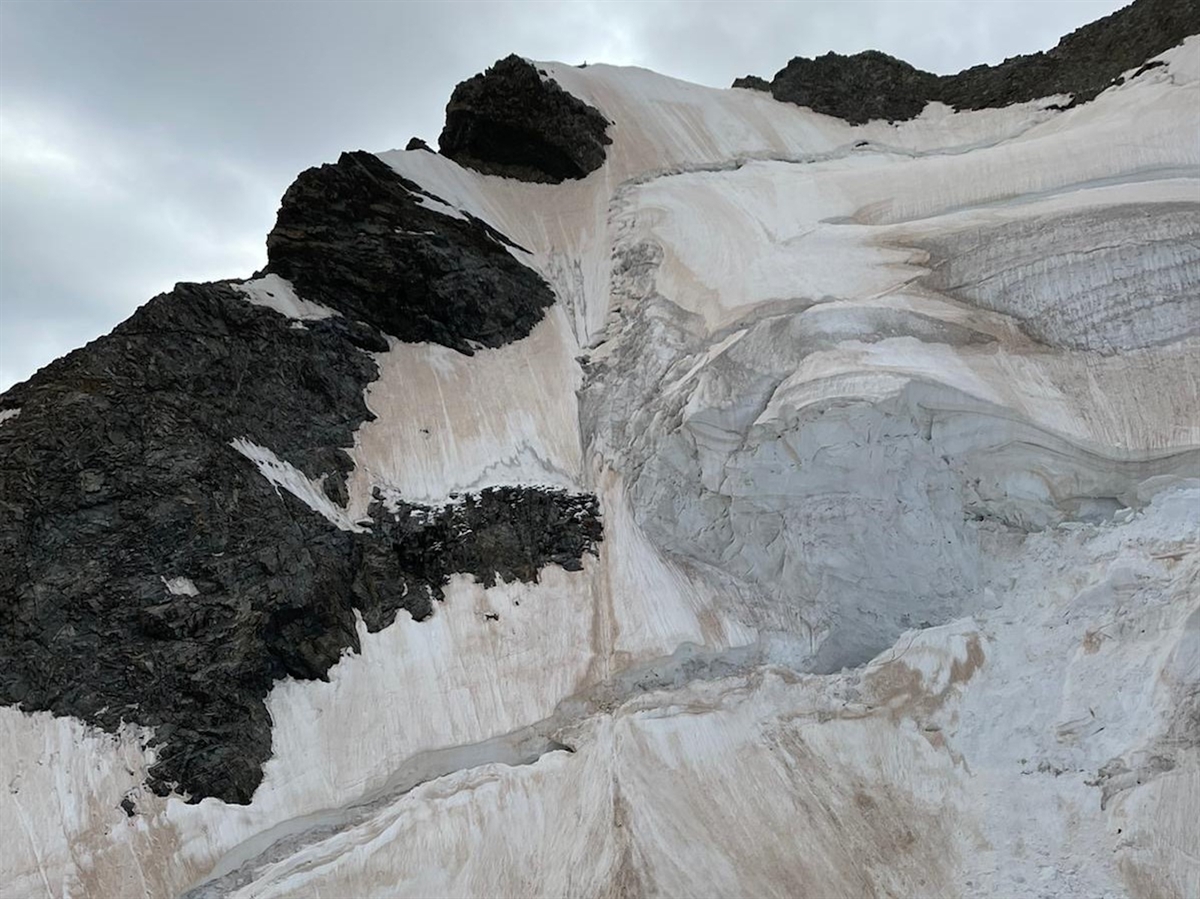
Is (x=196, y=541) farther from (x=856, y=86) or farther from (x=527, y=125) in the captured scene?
(x=856, y=86)

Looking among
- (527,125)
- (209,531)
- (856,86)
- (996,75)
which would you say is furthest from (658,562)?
(996,75)

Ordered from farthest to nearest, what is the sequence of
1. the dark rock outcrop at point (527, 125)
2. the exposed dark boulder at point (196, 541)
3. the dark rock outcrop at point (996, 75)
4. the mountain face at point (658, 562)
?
the dark rock outcrop at point (527, 125)
the dark rock outcrop at point (996, 75)
the exposed dark boulder at point (196, 541)
the mountain face at point (658, 562)

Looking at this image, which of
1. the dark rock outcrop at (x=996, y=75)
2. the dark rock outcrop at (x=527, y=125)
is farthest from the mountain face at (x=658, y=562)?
the dark rock outcrop at (x=527, y=125)

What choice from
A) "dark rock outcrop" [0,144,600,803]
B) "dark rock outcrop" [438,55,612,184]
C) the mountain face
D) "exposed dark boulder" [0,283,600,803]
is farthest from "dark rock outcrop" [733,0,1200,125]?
"exposed dark boulder" [0,283,600,803]

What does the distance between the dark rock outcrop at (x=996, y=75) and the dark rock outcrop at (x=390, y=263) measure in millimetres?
12781

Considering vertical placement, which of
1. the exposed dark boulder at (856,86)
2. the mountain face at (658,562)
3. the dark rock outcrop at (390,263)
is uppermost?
the exposed dark boulder at (856,86)

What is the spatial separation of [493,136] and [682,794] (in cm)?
1946

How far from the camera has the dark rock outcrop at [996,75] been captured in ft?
68.9

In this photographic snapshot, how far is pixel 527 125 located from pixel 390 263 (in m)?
7.19

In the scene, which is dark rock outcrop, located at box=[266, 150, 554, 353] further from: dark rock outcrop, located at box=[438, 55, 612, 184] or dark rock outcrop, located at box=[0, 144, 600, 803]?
dark rock outcrop, located at box=[438, 55, 612, 184]

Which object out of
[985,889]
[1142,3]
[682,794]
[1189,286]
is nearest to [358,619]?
[682,794]

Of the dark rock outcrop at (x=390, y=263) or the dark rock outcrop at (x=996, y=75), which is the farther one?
the dark rock outcrop at (x=996, y=75)

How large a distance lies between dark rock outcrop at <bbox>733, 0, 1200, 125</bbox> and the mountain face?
8.07ft

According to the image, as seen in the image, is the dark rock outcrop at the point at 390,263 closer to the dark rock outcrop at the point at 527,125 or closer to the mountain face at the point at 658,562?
the mountain face at the point at 658,562
